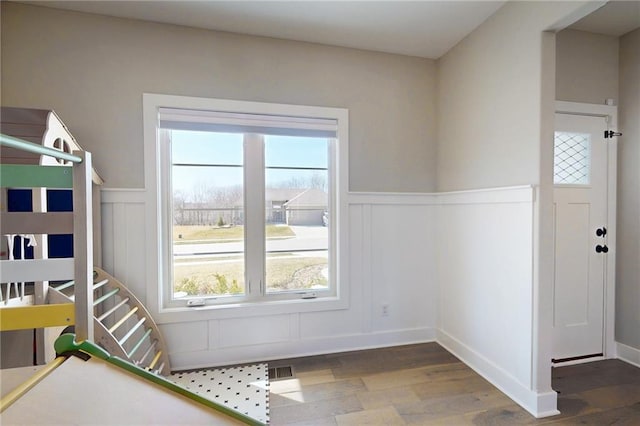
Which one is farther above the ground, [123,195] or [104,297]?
[123,195]

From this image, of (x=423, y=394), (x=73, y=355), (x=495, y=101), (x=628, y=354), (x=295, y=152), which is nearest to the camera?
(x=73, y=355)

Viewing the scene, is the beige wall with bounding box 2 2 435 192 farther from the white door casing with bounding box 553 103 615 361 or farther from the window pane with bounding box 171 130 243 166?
the white door casing with bounding box 553 103 615 361

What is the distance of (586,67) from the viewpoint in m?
2.43

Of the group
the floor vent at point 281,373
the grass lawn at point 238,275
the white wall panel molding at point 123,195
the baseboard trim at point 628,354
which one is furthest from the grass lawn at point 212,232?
the baseboard trim at point 628,354

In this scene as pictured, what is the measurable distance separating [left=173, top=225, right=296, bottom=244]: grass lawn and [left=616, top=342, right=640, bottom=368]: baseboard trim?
290cm

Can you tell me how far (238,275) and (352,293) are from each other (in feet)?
3.21

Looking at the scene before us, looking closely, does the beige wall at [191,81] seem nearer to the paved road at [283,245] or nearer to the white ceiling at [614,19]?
the paved road at [283,245]

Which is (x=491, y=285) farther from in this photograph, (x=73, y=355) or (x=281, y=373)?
(x=73, y=355)

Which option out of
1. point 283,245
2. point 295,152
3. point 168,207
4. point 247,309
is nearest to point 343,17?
point 295,152

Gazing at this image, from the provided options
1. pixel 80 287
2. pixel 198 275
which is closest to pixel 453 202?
pixel 198 275

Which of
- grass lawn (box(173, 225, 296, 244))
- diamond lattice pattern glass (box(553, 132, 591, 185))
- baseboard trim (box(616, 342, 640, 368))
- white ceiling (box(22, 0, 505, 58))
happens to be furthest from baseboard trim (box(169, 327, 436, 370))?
white ceiling (box(22, 0, 505, 58))

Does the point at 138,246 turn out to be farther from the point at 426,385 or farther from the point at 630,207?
the point at 630,207

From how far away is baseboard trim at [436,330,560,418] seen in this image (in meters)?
1.80

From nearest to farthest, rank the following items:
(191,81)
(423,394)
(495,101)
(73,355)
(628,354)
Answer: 1. (73,355)
2. (423,394)
3. (495,101)
4. (191,81)
5. (628,354)
